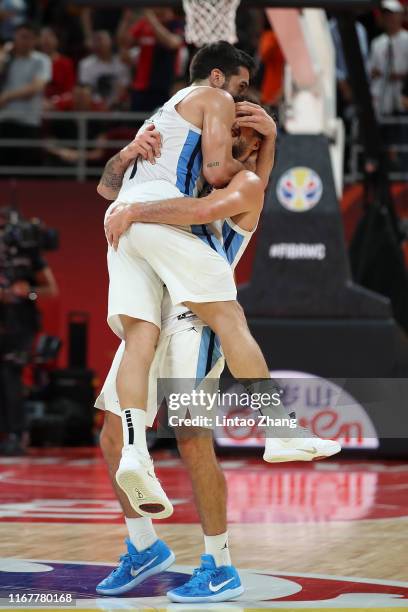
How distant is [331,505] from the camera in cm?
840

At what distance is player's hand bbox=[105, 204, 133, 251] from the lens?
5281 mm

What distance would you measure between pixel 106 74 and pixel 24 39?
1317 mm

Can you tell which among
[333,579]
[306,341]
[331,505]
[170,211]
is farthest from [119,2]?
[333,579]

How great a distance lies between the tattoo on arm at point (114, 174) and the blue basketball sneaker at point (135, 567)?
1.59m

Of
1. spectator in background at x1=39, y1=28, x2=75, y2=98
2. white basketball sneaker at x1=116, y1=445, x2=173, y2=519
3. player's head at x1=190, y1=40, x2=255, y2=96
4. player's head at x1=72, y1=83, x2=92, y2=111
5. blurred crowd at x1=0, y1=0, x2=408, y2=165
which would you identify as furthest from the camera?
spectator in background at x1=39, y1=28, x2=75, y2=98

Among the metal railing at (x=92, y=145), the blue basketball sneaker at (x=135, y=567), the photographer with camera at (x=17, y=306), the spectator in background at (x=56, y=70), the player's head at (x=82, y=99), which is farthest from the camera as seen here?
the spectator in background at (x=56, y=70)

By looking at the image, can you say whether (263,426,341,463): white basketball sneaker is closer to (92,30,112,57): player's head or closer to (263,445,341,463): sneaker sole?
(263,445,341,463): sneaker sole

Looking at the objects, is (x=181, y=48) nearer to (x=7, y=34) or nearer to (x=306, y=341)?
(x=7, y=34)

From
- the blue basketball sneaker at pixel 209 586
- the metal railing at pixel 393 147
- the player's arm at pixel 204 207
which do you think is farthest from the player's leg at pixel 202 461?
the metal railing at pixel 393 147

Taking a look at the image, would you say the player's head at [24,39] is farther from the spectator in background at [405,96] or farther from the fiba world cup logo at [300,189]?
the fiba world cup logo at [300,189]

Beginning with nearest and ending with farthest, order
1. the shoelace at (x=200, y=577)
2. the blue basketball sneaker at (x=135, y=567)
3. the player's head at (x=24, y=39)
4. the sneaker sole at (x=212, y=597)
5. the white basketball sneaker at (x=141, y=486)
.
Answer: the white basketball sneaker at (x=141, y=486) < the sneaker sole at (x=212, y=597) < the shoelace at (x=200, y=577) < the blue basketball sneaker at (x=135, y=567) < the player's head at (x=24, y=39)

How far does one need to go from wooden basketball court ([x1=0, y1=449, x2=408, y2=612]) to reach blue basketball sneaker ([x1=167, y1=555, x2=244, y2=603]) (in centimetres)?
8

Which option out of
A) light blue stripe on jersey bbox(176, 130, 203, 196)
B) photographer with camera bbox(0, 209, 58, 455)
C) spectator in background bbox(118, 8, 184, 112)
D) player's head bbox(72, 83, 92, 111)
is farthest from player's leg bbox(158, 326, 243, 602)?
player's head bbox(72, 83, 92, 111)

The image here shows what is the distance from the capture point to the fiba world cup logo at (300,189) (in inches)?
449
